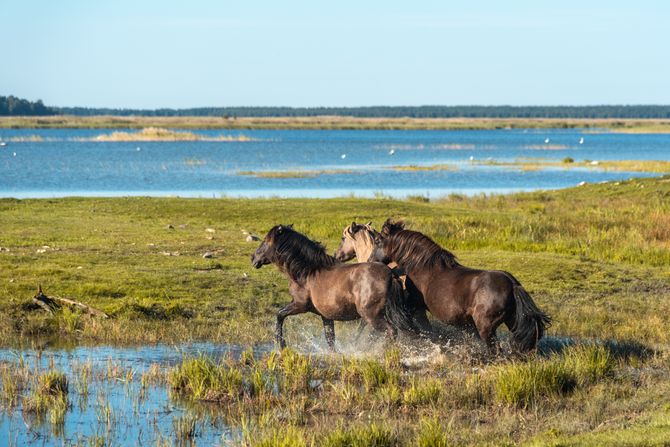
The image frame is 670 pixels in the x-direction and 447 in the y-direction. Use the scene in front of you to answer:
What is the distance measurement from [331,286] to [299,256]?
0.63m

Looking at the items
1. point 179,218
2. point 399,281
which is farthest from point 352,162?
point 399,281

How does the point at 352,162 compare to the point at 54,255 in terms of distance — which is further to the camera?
the point at 352,162

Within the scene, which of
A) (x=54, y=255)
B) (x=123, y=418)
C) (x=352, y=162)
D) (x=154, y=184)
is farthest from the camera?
(x=352, y=162)

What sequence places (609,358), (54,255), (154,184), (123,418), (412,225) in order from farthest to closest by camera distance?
(154,184), (412,225), (54,255), (609,358), (123,418)

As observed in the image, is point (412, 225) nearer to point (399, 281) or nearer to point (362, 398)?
point (399, 281)

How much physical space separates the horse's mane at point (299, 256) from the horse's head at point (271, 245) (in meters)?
0.01

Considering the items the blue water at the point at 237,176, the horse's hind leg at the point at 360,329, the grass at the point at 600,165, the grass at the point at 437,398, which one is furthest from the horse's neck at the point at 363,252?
the grass at the point at 600,165

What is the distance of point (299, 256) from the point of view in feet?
40.5

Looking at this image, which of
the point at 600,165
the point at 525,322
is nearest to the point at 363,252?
the point at 525,322

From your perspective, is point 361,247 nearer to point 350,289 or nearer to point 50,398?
point 350,289

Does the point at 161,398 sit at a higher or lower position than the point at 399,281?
lower

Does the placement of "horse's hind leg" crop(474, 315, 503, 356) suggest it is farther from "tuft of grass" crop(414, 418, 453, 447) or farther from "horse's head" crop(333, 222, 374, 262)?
"horse's head" crop(333, 222, 374, 262)

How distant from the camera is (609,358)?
36.6 ft

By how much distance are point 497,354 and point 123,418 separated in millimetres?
4076
